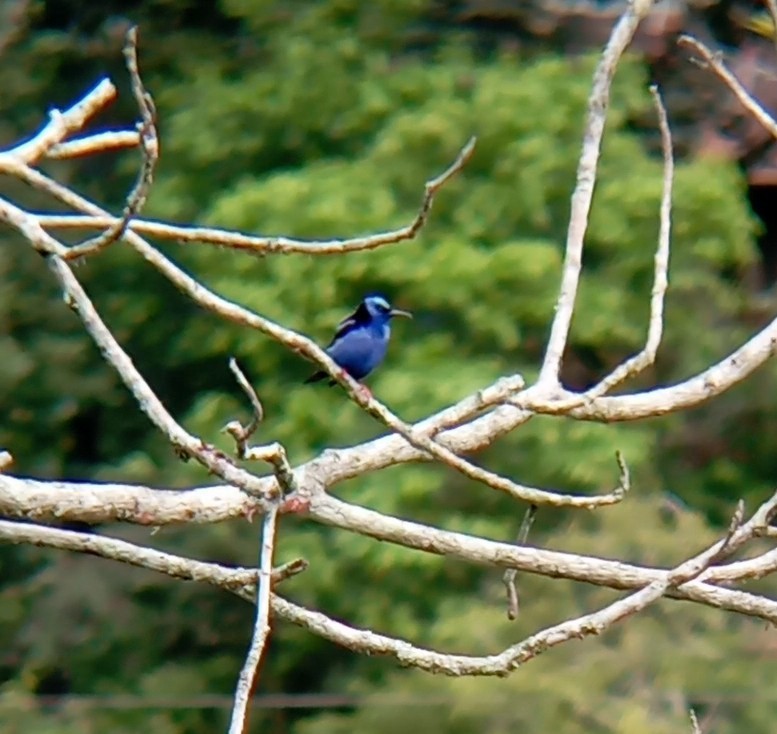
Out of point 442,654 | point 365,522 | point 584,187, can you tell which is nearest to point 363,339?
point 584,187

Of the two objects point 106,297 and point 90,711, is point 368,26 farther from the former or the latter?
point 90,711

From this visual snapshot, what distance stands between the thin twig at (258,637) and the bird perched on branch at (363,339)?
3052 millimetres

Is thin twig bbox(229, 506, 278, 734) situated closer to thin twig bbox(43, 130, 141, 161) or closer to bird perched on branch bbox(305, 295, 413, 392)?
thin twig bbox(43, 130, 141, 161)

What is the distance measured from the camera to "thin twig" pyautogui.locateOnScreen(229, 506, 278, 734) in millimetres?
2652

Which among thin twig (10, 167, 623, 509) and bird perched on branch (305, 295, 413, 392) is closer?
thin twig (10, 167, 623, 509)

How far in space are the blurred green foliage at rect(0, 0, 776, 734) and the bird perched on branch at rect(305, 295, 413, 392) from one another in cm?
433

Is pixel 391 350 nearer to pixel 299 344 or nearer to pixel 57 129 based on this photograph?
pixel 57 129

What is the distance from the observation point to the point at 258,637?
2.72 m

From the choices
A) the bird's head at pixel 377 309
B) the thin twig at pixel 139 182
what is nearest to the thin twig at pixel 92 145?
the thin twig at pixel 139 182

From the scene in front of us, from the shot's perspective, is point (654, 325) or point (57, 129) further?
point (654, 325)

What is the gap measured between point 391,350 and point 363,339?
6868 mm

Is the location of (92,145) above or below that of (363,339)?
above

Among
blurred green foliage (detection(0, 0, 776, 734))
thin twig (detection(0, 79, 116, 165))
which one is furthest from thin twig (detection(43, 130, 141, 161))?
blurred green foliage (detection(0, 0, 776, 734))

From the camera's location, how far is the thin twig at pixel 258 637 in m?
2.65
